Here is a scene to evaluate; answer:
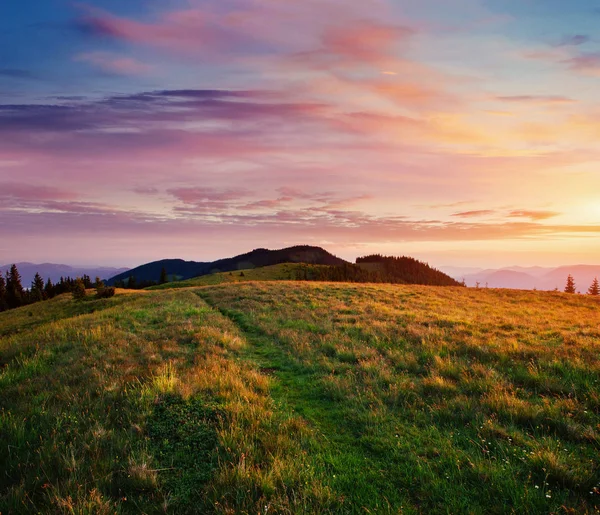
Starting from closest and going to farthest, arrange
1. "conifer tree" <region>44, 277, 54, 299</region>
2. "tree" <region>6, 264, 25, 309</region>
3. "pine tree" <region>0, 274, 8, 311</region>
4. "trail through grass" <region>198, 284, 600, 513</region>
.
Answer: "trail through grass" <region>198, 284, 600, 513</region> < "pine tree" <region>0, 274, 8, 311</region> < "tree" <region>6, 264, 25, 309</region> < "conifer tree" <region>44, 277, 54, 299</region>

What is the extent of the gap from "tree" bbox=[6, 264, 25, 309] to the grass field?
120075 millimetres

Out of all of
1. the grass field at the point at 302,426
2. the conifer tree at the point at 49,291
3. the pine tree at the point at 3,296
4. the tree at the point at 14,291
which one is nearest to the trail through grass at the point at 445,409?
the grass field at the point at 302,426

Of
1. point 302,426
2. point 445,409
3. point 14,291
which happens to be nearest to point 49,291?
point 14,291

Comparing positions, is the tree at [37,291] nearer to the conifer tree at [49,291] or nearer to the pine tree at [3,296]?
the conifer tree at [49,291]

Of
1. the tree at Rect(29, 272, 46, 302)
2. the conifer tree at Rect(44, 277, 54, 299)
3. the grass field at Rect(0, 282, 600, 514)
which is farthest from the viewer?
the conifer tree at Rect(44, 277, 54, 299)

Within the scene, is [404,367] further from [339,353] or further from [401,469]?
[401,469]

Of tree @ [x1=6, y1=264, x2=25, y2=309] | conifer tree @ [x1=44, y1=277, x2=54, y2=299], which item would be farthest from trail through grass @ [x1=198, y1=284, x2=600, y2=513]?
conifer tree @ [x1=44, y1=277, x2=54, y2=299]

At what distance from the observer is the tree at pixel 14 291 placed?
102m

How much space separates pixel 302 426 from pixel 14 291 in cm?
13369

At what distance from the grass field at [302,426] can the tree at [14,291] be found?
394 ft

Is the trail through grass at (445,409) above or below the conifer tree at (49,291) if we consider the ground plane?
above

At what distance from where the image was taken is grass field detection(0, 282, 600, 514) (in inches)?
172

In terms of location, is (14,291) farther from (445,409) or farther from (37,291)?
(445,409)

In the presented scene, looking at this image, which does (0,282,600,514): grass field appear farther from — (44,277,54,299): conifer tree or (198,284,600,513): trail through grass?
(44,277,54,299): conifer tree
